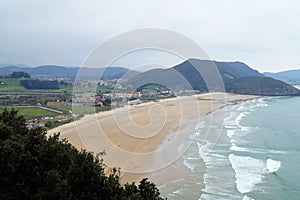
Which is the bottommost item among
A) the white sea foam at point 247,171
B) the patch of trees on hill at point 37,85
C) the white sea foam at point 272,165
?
the white sea foam at point 247,171

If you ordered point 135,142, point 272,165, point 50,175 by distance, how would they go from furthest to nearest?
point 135,142, point 272,165, point 50,175

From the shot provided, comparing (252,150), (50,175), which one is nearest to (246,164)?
(252,150)

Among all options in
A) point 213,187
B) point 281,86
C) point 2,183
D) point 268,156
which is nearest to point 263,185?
point 213,187

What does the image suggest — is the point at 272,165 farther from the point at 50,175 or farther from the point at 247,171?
the point at 50,175

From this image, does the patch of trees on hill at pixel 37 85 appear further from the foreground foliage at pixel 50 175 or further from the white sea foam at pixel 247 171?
the foreground foliage at pixel 50 175

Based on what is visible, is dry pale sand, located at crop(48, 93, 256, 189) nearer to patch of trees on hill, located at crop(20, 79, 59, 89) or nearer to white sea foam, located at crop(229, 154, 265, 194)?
white sea foam, located at crop(229, 154, 265, 194)

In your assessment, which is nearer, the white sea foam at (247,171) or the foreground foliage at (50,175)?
the foreground foliage at (50,175)

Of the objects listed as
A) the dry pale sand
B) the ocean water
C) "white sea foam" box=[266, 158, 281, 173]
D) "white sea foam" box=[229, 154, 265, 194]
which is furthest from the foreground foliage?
"white sea foam" box=[266, 158, 281, 173]

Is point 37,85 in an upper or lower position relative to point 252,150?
upper

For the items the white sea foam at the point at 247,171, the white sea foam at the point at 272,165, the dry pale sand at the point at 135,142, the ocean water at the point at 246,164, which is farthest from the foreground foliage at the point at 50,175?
the white sea foam at the point at 272,165
